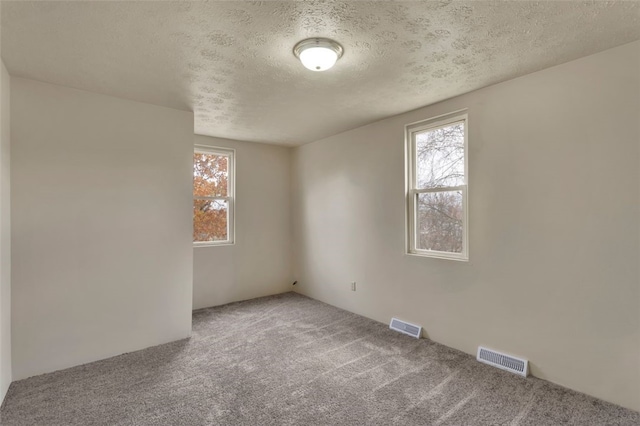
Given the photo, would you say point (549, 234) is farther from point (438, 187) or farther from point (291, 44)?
point (291, 44)

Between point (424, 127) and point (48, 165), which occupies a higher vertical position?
point (424, 127)

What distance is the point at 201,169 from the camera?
A: 4547 millimetres

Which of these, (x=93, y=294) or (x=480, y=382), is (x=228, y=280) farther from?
(x=480, y=382)

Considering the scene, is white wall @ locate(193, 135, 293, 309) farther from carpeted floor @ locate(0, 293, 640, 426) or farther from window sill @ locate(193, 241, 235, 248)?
carpeted floor @ locate(0, 293, 640, 426)

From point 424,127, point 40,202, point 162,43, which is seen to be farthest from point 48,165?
point 424,127

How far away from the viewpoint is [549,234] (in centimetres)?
243

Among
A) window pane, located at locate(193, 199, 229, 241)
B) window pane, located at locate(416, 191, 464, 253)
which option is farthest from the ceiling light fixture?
window pane, located at locate(193, 199, 229, 241)

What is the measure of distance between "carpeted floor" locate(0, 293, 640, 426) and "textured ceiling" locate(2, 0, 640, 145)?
2459 millimetres

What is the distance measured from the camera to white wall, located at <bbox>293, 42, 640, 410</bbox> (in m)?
2.10

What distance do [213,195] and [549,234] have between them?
4035 mm

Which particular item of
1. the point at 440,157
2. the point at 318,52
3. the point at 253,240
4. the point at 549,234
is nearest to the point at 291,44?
the point at 318,52

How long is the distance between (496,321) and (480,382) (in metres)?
0.56

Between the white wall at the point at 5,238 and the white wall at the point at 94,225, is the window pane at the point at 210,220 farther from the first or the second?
the white wall at the point at 5,238

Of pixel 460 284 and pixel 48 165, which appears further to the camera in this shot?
pixel 460 284
